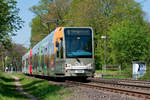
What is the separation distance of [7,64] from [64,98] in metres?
96.8

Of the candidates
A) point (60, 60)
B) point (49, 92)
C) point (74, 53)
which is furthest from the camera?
point (60, 60)

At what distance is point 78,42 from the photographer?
21422mm

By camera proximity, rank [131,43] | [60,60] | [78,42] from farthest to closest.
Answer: [131,43]
[60,60]
[78,42]

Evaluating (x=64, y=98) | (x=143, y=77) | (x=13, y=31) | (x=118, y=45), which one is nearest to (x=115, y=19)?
(x=118, y=45)

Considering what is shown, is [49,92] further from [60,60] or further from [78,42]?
[78,42]

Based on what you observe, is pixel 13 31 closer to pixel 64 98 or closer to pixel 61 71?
pixel 61 71

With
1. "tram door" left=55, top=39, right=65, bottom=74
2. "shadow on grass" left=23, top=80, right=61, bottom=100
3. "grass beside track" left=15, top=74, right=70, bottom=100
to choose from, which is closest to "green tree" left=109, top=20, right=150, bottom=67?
"tram door" left=55, top=39, right=65, bottom=74

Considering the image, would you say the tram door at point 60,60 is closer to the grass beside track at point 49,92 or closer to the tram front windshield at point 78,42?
the tram front windshield at point 78,42

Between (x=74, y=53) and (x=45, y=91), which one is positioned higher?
(x=74, y=53)

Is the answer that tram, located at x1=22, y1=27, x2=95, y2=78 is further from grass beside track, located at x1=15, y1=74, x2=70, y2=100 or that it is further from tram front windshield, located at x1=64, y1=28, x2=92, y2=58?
grass beside track, located at x1=15, y1=74, x2=70, y2=100

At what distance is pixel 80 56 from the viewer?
21.1m

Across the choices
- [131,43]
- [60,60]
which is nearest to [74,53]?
[60,60]

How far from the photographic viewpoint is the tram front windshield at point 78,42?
21.2 meters

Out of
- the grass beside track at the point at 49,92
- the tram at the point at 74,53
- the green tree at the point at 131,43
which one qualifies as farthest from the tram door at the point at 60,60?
the green tree at the point at 131,43
